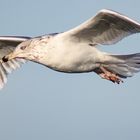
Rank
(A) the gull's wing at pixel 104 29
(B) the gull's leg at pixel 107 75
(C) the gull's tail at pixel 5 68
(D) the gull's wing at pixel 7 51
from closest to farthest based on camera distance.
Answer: (A) the gull's wing at pixel 104 29 → (B) the gull's leg at pixel 107 75 → (D) the gull's wing at pixel 7 51 → (C) the gull's tail at pixel 5 68

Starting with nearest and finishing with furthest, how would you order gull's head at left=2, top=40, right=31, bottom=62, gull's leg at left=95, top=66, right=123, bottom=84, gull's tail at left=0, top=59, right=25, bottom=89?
gull's head at left=2, top=40, right=31, bottom=62 → gull's leg at left=95, top=66, right=123, bottom=84 → gull's tail at left=0, top=59, right=25, bottom=89

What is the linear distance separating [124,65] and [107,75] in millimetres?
→ 412

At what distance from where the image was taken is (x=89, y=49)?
13.0 meters

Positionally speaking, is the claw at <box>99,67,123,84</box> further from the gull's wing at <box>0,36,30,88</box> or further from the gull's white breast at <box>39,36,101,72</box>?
the gull's wing at <box>0,36,30,88</box>

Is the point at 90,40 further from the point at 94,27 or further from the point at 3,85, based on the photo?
the point at 3,85

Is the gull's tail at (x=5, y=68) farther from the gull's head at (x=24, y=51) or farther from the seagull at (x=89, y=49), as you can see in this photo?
the gull's head at (x=24, y=51)

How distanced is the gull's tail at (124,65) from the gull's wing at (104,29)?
0.54 meters

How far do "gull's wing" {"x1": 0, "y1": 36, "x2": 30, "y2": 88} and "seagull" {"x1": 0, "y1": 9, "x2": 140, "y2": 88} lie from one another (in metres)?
1.24

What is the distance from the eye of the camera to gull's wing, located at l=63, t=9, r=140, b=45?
A: 12242 millimetres

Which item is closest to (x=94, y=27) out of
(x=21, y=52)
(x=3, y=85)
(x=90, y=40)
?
(x=90, y=40)

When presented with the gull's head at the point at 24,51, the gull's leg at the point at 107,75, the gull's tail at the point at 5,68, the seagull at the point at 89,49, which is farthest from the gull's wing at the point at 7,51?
the gull's leg at the point at 107,75

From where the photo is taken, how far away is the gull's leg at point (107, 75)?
13.4 metres

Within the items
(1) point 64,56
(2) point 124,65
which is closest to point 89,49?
(1) point 64,56

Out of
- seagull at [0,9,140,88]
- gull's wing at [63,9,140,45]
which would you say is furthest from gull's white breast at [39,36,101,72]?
gull's wing at [63,9,140,45]
